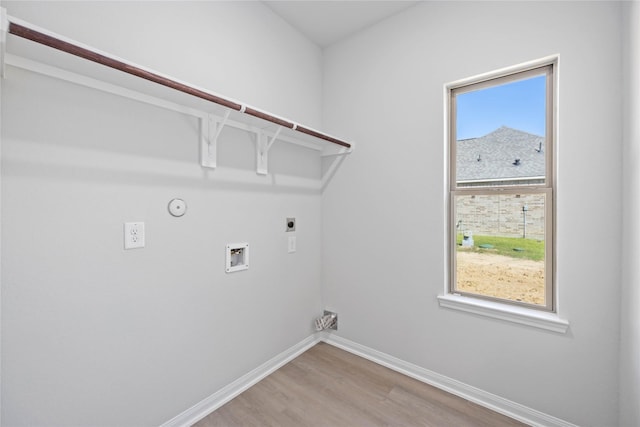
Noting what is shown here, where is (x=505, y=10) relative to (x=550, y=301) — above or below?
above

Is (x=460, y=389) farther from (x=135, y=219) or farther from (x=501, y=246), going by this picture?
(x=135, y=219)

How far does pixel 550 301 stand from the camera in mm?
1601

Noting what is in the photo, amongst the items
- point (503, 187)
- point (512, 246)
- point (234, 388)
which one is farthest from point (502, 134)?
point (234, 388)

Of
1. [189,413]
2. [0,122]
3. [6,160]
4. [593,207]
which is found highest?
[0,122]

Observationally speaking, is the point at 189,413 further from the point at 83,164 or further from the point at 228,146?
the point at 228,146

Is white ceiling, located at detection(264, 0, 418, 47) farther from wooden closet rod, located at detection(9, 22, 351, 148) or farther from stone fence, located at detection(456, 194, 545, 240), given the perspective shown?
stone fence, located at detection(456, 194, 545, 240)

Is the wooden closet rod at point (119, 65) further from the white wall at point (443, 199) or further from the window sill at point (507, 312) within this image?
the window sill at point (507, 312)

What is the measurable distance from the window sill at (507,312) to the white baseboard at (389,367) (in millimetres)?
499

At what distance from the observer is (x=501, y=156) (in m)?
1.77

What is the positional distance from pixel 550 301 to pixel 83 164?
253cm

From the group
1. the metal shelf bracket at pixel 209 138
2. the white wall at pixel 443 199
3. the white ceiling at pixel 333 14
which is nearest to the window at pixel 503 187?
the white wall at pixel 443 199

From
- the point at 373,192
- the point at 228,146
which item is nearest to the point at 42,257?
the point at 228,146

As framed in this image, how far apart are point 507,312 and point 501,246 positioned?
1.34 ft

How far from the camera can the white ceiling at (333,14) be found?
200cm
